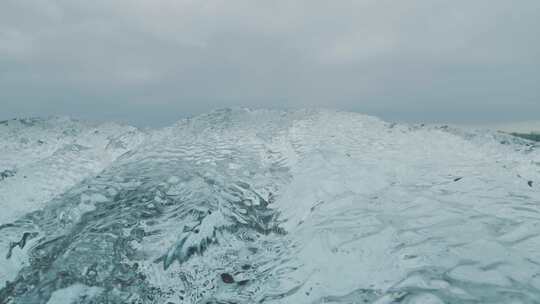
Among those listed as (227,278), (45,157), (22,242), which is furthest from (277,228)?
(45,157)

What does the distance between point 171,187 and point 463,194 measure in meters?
13.4

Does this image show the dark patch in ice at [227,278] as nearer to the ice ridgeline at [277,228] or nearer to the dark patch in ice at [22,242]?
the ice ridgeline at [277,228]

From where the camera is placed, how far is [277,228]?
14.2 m

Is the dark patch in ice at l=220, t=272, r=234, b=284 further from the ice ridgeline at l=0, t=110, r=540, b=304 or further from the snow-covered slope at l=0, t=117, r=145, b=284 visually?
the snow-covered slope at l=0, t=117, r=145, b=284

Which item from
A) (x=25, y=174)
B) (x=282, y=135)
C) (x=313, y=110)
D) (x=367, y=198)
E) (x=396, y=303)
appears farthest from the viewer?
(x=313, y=110)

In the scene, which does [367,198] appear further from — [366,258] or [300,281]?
[300,281]

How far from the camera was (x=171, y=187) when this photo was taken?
57.1ft

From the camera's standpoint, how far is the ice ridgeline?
920 cm

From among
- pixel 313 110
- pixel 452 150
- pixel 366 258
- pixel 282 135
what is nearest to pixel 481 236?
pixel 366 258

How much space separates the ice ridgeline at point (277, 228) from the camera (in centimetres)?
920

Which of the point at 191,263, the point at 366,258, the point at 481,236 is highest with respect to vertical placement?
the point at 481,236

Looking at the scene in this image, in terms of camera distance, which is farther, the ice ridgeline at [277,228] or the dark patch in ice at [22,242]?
the dark patch in ice at [22,242]

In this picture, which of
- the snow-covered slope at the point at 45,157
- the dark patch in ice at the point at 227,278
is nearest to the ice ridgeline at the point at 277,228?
the dark patch in ice at the point at 227,278

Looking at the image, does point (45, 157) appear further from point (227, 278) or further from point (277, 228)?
point (227, 278)
